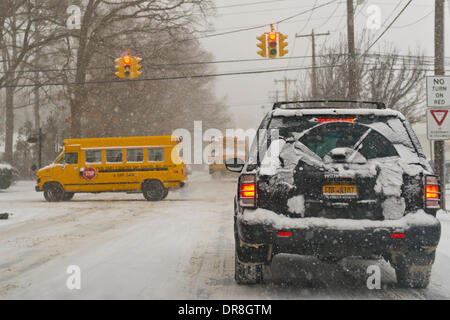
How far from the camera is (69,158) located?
1930 centimetres

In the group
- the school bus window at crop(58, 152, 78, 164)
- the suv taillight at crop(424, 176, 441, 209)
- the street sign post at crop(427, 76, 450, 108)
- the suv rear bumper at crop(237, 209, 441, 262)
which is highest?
the street sign post at crop(427, 76, 450, 108)

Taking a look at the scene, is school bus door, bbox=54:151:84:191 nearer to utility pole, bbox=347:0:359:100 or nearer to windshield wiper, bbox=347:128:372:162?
utility pole, bbox=347:0:359:100

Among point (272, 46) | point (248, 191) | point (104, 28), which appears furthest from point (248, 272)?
point (104, 28)

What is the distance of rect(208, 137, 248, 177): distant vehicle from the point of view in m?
31.5

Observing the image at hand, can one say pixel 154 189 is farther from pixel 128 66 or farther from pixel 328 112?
pixel 328 112

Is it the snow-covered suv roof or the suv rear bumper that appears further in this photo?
the snow-covered suv roof

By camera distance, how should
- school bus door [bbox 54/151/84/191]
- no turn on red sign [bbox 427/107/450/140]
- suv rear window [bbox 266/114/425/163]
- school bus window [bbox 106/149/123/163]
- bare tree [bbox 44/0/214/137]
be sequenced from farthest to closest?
bare tree [bbox 44/0/214/137] → school bus door [bbox 54/151/84/191] → school bus window [bbox 106/149/123/163] → no turn on red sign [bbox 427/107/450/140] → suv rear window [bbox 266/114/425/163]

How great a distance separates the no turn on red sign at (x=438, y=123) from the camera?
12250 mm

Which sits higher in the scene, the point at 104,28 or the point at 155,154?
the point at 104,28

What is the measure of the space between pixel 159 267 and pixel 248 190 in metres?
2.14

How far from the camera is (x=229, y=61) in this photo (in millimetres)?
27578

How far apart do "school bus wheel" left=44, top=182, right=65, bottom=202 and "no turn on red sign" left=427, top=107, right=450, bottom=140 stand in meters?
Answer: 13.4

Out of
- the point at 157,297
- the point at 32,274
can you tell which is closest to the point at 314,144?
the point at 157,297

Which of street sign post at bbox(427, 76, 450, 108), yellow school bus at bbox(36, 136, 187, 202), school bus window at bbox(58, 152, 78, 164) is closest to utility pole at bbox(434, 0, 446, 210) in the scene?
street sign post at bbox(427, 76, 450, 108)
